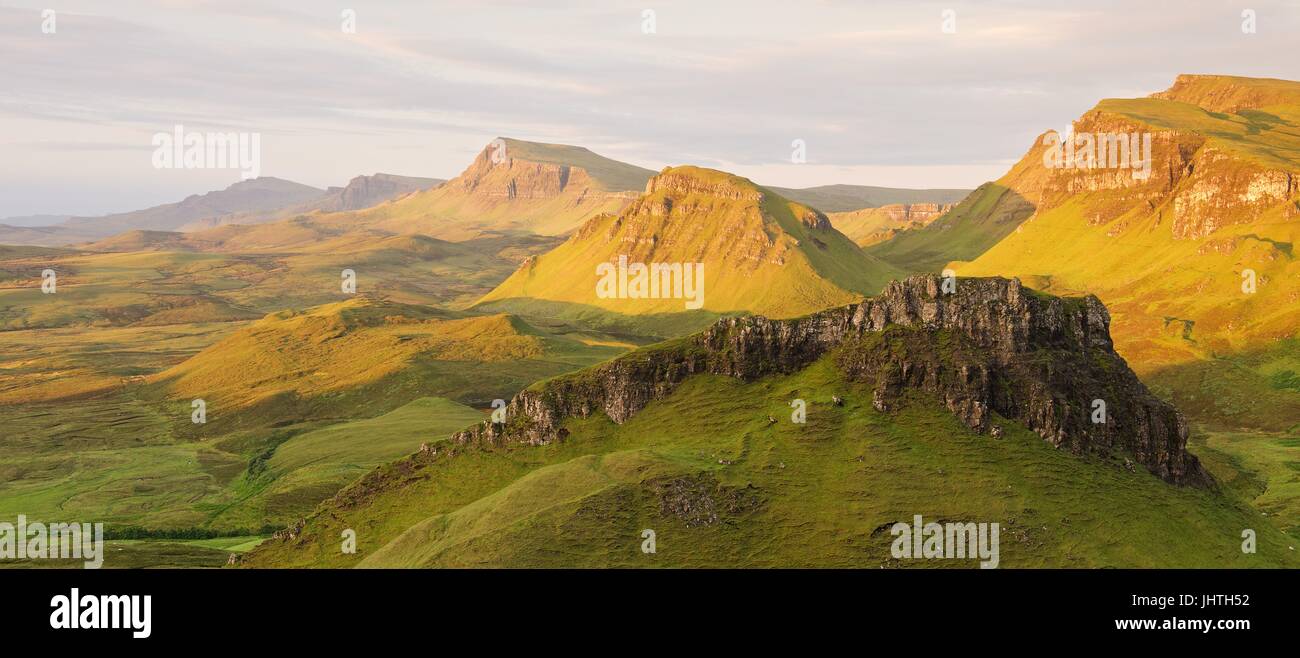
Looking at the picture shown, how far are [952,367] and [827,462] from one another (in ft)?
78.7

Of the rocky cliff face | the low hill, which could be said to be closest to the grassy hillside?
the low hill

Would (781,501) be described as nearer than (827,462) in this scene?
Yes

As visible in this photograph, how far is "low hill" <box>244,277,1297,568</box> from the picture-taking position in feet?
407

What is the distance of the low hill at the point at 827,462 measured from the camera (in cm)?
12406

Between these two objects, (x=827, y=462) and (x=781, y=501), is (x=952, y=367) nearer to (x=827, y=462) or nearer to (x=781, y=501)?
(x=827, y=462)

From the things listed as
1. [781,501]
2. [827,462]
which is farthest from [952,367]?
[781,501]

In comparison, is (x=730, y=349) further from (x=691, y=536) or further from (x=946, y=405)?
(x=691, y=536)

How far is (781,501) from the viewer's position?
131500mm

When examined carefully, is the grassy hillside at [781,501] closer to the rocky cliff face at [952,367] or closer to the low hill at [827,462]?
the low hill at [827,462]

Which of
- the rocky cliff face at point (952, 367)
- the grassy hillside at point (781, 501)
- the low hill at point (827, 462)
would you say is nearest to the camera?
the grassy hillside at point (781, 501)

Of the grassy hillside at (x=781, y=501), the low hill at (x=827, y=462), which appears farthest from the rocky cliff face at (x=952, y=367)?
the grassy hillside at (x=781, y=501)

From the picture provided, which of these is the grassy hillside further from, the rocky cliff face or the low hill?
the rocky cliff face

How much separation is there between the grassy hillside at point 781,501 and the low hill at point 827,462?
0.31 m
